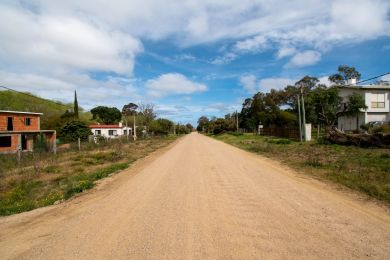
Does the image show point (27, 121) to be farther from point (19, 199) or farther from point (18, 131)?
point (19, 199)

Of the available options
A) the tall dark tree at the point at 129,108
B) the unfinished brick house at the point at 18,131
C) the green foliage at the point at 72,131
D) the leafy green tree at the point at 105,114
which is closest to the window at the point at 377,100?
the unfinished brick house at the point at 18,131

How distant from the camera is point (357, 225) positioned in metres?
5.25

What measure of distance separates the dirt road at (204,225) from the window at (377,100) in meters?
35.1

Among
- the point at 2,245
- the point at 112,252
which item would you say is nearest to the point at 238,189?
the point at 112,252

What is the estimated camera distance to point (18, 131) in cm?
3972

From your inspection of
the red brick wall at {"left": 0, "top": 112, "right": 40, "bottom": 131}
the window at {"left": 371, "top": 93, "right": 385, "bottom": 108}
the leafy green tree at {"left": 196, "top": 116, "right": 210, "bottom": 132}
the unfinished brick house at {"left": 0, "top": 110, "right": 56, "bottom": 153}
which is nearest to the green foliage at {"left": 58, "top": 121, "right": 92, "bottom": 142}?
the unfinished brick house at {"left": 0, "top": 110, "right": 56, "bottom": 153}

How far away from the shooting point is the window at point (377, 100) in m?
38.2

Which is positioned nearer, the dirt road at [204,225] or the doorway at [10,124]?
the dirt road at [204,225]

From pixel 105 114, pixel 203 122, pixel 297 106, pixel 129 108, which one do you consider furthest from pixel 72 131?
pixel 203 122

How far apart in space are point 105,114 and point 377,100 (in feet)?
282

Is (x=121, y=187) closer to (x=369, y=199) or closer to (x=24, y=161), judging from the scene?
(x=369, y=199)

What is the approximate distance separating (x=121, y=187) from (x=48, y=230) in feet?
13.4

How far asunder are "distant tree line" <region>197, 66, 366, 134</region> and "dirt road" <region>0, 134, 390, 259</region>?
2479 centimetres

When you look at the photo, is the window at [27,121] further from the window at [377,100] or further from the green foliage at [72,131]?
the window at [377,100]
